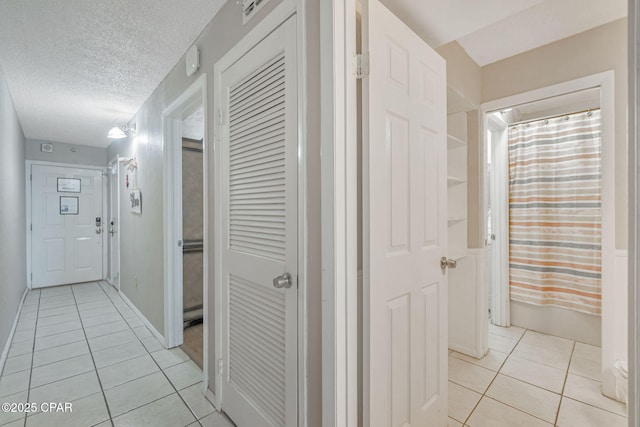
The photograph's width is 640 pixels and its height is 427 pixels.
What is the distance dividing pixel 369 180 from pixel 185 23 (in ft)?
5.52

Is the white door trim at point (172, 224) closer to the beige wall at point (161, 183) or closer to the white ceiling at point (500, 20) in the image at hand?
the beige wall at point (161, 183)

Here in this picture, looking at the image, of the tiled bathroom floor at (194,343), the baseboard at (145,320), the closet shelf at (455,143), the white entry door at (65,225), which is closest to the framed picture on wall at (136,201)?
the baseboard at (145,320)

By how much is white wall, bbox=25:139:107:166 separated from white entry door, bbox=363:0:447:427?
5785 mm

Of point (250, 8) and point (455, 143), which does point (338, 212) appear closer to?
point (250, 8)

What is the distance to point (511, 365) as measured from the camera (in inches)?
86.2

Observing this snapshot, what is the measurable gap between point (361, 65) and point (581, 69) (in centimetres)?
194

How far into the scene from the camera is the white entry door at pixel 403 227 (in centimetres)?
107

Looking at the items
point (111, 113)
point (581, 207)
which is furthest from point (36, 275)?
point (581, 207)

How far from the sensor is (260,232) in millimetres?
1393

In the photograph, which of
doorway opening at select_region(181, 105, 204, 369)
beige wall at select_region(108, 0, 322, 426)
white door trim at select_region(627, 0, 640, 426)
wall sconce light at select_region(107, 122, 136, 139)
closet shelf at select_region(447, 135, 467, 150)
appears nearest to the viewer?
white door trim at select_region(627, 0, 640, 426)

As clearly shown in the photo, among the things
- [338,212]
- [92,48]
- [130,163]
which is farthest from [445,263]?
[130,163]

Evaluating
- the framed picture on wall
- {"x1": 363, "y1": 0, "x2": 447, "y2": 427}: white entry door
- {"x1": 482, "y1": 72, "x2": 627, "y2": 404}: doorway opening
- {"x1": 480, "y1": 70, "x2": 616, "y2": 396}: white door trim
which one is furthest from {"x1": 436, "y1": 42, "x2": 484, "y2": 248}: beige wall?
the framed picture on wall

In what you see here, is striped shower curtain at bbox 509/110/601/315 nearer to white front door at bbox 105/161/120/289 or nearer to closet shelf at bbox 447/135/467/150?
closet shelf at bbox 447/135/467/150

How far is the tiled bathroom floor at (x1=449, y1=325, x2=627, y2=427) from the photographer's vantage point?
163 cm
